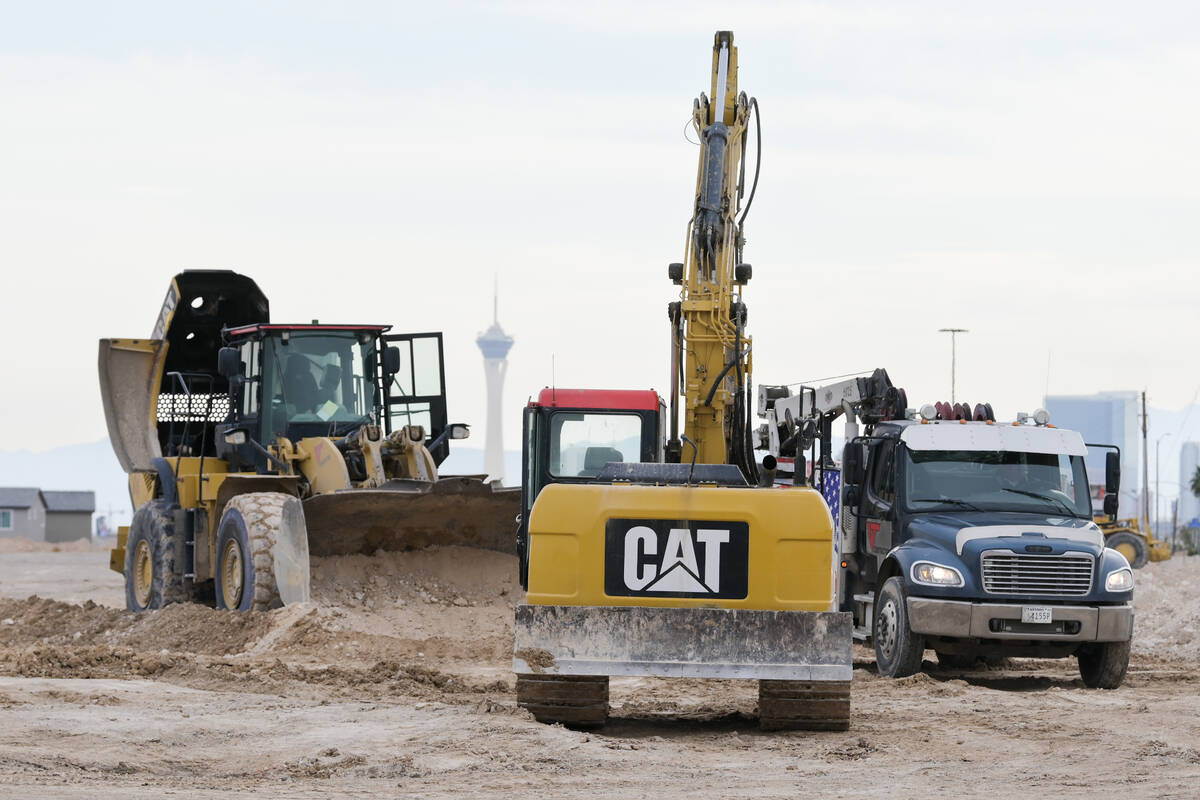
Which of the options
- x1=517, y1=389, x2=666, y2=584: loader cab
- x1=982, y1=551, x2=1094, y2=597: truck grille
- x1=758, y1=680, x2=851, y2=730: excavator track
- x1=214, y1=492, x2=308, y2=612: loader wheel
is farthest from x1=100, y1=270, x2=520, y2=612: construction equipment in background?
x1=758, y1=680, x2=851, y2=730: excavator track

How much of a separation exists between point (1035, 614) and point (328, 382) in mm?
7780

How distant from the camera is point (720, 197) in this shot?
17438 millimetres

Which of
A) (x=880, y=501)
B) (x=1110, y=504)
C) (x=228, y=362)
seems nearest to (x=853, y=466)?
(x=880, y=501)

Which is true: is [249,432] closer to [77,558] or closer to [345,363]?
[345,363]

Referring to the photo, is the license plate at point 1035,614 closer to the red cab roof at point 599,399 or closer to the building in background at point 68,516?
the red cab roof at point 599,399

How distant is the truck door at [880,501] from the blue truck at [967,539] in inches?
0.8

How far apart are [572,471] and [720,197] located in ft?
18.1

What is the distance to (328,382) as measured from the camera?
1738 cm

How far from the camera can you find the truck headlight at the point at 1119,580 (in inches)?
545

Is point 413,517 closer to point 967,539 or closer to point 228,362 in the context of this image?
point 228,362

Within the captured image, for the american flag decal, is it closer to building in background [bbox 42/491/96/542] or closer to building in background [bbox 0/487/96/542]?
building in background [bbox 42/491/96/542]

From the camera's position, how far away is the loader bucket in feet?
50.8

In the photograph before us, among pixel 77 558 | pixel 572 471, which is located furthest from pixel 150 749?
pixel 77 558

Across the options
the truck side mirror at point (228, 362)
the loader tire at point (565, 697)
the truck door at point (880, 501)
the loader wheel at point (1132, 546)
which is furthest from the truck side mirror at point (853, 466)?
the loader wheel at point (1132, 546)
